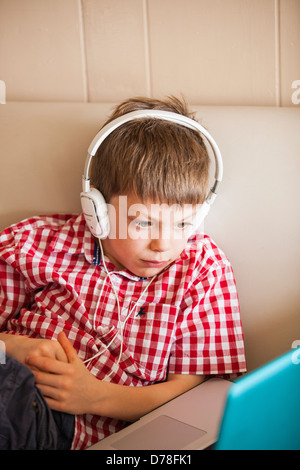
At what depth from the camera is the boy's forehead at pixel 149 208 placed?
2.68ft

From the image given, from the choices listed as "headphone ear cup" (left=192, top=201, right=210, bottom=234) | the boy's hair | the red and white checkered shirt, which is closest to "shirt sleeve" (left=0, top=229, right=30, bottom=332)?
the red and white checkered shirt

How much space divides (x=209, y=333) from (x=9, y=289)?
1.25 ft

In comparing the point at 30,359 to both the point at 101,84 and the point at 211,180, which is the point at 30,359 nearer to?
the point at 211,180

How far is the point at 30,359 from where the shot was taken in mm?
732

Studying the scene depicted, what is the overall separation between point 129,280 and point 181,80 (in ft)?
1.52

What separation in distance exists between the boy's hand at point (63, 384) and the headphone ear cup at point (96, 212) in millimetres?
226

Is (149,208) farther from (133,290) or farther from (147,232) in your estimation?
(133,290)

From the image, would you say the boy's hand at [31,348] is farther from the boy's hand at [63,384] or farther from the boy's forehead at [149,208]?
the boy's forehead at [149,208]

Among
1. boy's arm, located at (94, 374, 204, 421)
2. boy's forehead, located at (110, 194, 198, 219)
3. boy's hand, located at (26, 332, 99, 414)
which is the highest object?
boy's forehead, located at (110, 194, 198, 219)

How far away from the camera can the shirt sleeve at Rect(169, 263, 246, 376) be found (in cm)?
82

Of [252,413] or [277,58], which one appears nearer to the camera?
[252,413]

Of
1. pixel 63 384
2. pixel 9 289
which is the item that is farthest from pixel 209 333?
pixel 9 289

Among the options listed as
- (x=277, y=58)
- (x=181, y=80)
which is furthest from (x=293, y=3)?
(x=181, y=80)

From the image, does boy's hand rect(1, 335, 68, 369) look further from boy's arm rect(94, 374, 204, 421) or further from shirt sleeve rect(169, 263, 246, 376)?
shirt sleeve rect(169, 263, 246, 376)
